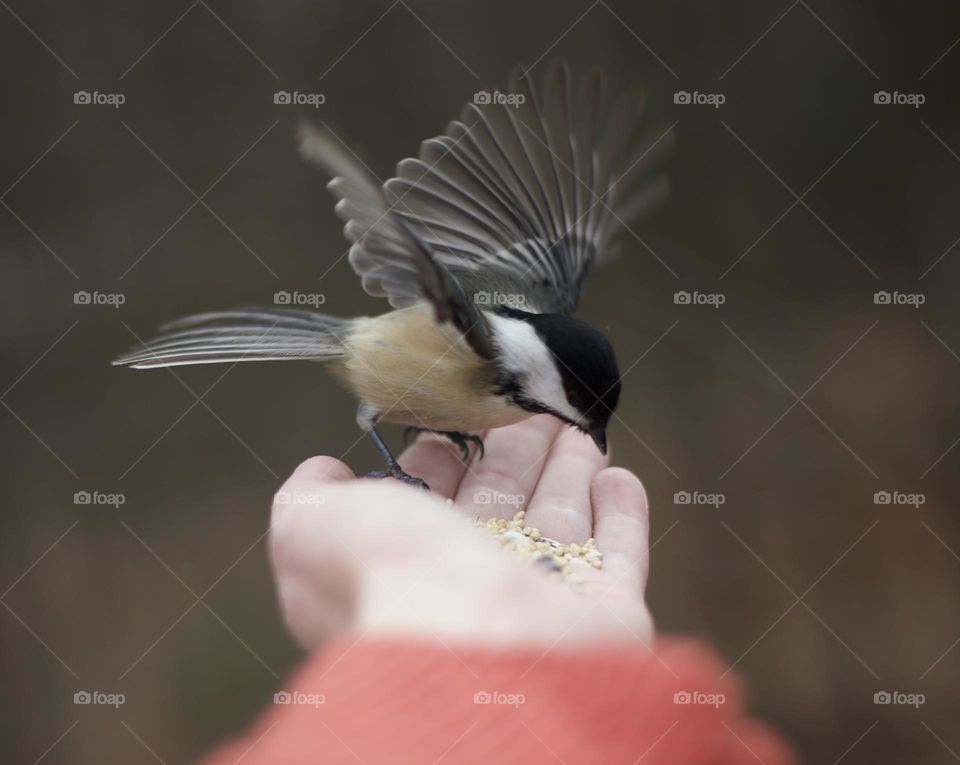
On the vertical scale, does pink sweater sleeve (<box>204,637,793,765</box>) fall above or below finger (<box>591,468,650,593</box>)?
below

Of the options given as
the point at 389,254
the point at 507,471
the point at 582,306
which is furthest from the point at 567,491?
the point at 582,306

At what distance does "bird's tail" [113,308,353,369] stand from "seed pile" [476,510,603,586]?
45 centimetres

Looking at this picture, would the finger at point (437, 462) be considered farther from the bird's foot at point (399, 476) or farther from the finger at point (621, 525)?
the finger at point (621, 525)

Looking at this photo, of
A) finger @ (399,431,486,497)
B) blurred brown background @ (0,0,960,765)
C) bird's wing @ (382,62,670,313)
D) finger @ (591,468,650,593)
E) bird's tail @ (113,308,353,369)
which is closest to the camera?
finger @ (591,468,650,593)

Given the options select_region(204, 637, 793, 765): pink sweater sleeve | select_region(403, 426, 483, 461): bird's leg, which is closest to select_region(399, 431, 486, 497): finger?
select_region(403, 426, 483, 461): bird's leg

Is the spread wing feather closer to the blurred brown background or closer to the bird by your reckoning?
the bird

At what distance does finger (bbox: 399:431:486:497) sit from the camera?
180cm

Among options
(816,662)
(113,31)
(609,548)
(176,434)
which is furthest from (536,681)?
(113,31)

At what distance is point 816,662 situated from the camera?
2402 mm

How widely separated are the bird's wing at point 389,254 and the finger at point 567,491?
331 millimetres

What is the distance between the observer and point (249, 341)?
1.62 m

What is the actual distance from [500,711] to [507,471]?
97 centimetres

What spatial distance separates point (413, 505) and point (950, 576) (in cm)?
187

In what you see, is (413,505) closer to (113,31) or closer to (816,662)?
(816,662)
